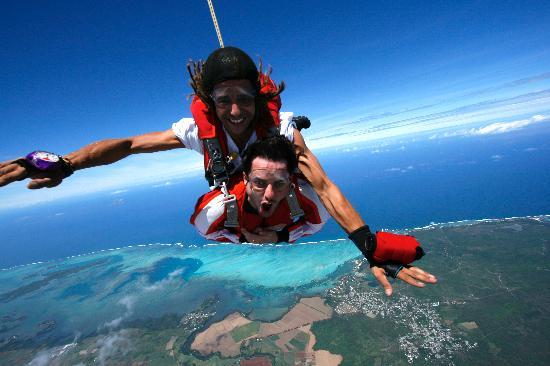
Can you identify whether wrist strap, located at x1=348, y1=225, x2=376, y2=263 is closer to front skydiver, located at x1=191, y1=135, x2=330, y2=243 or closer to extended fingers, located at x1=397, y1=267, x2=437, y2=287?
extended fingers, located at x1=397, y1=267, x2=437, y2=287

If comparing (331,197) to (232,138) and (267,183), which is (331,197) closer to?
(267,183)

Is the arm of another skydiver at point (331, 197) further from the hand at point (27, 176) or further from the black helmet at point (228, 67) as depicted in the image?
the hand at point (27, 176)

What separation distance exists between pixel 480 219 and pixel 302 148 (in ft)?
423

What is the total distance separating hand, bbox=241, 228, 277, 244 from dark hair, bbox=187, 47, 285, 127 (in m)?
1.47

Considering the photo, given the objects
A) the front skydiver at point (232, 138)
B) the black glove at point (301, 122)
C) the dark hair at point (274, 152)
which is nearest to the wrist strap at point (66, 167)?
the front skydiver at point (232, 138)

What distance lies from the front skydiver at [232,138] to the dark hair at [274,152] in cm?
13

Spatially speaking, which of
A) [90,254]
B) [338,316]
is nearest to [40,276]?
[90,254]

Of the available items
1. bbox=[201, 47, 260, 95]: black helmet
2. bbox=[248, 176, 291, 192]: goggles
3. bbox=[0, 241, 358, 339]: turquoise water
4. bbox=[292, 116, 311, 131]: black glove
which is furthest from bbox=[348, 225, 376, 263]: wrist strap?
bbox=[0, 241, 358, 339]: turquoise water

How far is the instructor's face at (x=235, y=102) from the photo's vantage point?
3242mm

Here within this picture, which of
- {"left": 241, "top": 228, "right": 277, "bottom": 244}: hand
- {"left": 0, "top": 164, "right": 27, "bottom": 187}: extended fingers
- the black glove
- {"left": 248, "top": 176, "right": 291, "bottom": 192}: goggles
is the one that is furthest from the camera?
the black glove

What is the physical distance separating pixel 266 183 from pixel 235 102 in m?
1.04

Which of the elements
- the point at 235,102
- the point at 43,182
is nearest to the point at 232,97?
the point at 235,102

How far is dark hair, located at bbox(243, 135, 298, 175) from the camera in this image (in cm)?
329

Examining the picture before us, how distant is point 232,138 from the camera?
138 inches
